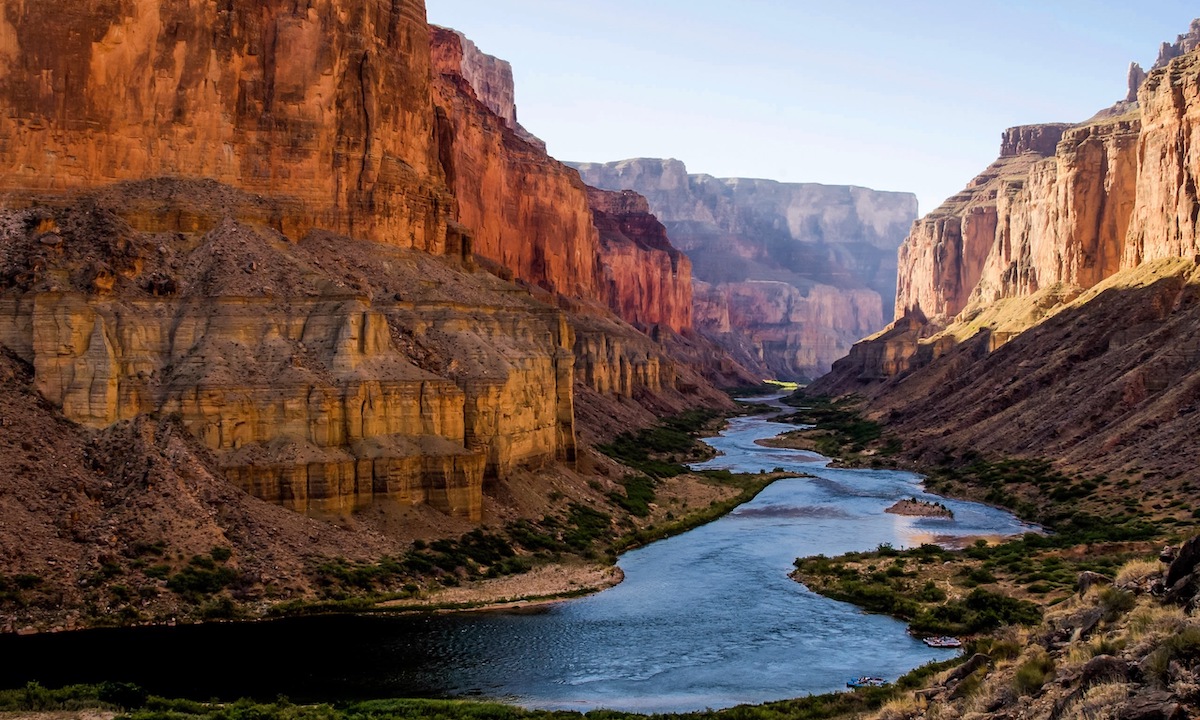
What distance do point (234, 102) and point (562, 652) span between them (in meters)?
36.4

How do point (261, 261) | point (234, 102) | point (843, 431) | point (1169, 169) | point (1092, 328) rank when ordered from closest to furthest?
point (261, 261) → point (234, 102) → point (1092, 328) → point (1169, 169) → point (843, 431)

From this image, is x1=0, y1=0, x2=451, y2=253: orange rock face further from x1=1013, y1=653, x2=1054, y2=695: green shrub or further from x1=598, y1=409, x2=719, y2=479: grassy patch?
x1=1013, y1=653, x2=1054, y2=695: green shrub

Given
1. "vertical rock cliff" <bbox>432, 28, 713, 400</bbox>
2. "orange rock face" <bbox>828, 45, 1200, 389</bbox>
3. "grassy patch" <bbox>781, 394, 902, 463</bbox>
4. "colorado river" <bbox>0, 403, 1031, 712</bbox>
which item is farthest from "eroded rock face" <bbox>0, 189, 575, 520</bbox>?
"orange rock face" <bbox>828, 45, 1200, 389</bbox>

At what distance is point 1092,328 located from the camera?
4134 inches

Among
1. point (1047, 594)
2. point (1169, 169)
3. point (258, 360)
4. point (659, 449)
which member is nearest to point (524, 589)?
point (258, 360)

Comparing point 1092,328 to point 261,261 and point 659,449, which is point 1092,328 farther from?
point 261,261

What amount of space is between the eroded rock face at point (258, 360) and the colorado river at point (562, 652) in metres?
9.74

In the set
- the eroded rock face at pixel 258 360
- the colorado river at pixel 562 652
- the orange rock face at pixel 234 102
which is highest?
the orange rock face at pixel 234 102

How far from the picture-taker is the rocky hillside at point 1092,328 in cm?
8069

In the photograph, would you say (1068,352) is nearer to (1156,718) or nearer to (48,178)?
(48,178)

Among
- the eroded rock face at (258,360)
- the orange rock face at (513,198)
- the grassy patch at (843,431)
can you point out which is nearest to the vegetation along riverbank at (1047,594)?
the grassy patch at (843,431)

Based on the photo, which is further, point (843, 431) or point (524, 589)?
point (843, 431)

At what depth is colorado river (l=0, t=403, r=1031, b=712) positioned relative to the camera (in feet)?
119

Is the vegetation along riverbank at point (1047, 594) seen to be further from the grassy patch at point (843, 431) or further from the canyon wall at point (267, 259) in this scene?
the canyon wall at point (267, 259)
